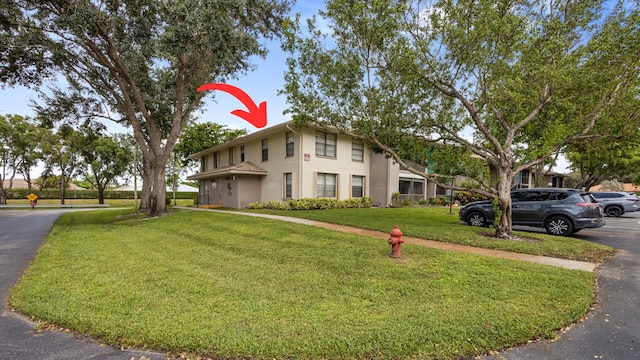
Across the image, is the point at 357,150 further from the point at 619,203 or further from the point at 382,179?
the point at 619,203

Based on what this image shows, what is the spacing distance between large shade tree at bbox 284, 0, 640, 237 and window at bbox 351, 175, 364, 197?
29.7ft

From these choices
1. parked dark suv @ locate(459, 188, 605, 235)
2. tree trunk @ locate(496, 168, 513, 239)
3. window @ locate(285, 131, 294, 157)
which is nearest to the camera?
tree trunk @ locate(496, 168, 513, 239)

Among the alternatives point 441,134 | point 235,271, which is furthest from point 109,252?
point 441,134

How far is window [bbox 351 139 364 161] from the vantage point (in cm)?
1993

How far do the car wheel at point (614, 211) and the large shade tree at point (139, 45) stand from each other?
22.1 meters

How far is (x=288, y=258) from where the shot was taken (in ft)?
22.9

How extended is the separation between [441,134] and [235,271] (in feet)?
27.4

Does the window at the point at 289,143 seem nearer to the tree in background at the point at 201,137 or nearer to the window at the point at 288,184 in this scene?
the window at the point at 288,184

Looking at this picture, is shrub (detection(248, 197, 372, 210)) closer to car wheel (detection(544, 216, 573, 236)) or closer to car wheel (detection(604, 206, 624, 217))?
car wheel (detection(544, 216, 573, 236))

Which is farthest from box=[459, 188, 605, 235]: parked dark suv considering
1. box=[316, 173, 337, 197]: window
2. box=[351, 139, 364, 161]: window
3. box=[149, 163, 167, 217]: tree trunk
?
box=[149, 163, 167, 217]: tree trunk

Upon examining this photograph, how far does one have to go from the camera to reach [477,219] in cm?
1166

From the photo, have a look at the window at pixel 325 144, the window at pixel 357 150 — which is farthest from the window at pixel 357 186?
the window at pixel 325 144

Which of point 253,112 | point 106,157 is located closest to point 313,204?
point 253,112

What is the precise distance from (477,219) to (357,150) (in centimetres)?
983
